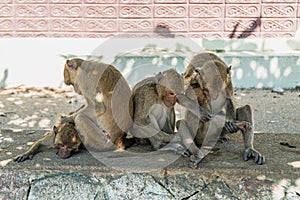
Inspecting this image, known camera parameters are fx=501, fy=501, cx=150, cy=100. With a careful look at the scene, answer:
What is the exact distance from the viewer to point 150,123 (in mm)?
3527

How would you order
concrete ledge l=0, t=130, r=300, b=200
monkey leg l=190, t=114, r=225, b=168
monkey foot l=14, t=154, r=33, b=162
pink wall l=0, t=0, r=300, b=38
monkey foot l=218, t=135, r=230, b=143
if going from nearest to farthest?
1. concrete ledge l=0, t=130, r=300, b=200
2. monkey leg l=190, t=114, r=225, b=168
3. monkey foot l=14, t=154, r=33, b=162
4. monkey foot l=218, t=135, r=230, b=143
5. pink wall l=0, t=0, r=300, b=38

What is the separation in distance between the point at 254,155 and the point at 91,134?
3.66ft

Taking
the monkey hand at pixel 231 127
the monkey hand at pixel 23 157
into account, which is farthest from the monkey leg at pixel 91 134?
the monkey hand at pixel 231 127

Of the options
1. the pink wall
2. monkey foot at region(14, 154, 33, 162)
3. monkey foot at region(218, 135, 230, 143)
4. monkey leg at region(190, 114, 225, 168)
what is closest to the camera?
monkey leg at region(190, 114, 225, 168)

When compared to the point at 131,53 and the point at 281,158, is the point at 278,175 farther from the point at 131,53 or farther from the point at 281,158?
the point at 131,53

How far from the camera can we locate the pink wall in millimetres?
Answer: 8555

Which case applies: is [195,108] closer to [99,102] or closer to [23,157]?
[99,102]

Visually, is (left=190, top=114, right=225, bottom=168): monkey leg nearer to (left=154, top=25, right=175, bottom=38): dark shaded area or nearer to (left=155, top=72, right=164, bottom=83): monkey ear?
(left=155, top=72, right=164, bottom=83): monkey ear

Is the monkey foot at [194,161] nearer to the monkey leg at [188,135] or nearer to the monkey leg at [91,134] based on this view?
the monkey leg at [188,135]

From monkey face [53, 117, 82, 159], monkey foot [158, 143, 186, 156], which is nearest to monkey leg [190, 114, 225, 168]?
monkey foot [158, 143, 186, 156]

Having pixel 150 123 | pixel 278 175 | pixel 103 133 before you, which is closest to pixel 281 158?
pixel 278 175

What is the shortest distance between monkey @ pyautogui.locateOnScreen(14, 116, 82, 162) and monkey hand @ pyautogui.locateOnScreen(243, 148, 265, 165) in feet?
3.77

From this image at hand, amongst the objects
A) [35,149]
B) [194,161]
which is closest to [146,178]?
[194,161]

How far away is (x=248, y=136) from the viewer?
3.47 metres
